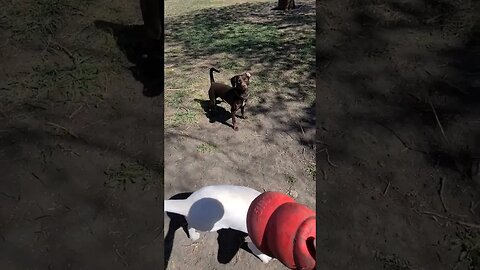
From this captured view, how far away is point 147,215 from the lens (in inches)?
95.5

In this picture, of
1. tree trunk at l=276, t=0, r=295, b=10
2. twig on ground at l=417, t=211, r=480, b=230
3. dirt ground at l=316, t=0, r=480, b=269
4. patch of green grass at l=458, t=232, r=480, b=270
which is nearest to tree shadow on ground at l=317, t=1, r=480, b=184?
dirt ground at l=316, t=0, r=480, b=269

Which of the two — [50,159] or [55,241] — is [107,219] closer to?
[55,241]

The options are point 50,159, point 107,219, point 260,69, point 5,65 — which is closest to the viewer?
point 107,219

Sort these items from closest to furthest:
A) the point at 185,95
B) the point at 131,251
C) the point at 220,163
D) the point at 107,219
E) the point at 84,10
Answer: the point at 131,251 → the point at 107,219 → the point at 220,163 → the point at 84,10 → the point at 185,95

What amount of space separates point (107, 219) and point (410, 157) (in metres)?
1.92

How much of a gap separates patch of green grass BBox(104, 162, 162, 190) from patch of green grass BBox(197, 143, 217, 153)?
0.63 meters

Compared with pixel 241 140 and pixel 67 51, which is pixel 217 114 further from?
pixel 67 51

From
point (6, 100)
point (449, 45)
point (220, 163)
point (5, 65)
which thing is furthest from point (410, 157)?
point (5, 65)

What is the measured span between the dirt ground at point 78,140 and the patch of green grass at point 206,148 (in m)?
0.39

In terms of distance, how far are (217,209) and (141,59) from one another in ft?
4.61

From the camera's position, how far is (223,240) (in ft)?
8.03

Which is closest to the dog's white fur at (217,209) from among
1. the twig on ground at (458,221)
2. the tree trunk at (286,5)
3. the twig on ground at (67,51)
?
the twig on ground at (458,221)

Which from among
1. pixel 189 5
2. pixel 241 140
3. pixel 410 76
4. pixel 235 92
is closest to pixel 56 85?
pixel 235 92

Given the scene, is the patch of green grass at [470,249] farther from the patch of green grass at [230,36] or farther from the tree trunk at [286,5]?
the tree trunk at [286,5]
